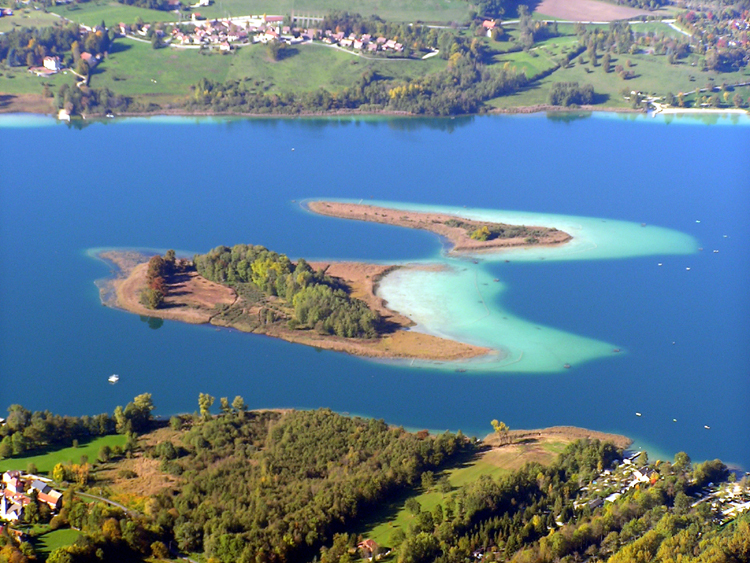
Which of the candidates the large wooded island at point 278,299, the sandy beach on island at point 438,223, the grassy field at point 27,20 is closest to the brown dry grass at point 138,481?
the large wooded island at point 278,299

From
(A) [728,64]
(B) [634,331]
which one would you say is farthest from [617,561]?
(A) [728,64]

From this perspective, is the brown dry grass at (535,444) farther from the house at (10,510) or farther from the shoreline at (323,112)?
the shoreline at (323,112)

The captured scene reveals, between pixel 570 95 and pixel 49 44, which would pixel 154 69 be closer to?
pixel 49 44

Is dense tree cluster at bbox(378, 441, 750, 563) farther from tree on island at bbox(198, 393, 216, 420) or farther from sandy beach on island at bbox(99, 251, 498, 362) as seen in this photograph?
sandy beach on island at bbox(99, 251, 498, 362)

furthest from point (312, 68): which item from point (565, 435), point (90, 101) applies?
point (565, 435)

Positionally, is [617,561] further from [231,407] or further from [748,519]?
[231,407]

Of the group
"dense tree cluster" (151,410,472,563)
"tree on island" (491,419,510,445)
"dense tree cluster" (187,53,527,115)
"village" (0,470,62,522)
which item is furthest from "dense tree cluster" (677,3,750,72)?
"village" (0,470,62,522)

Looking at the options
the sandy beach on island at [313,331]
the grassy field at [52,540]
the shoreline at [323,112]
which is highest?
the shoreline at [323,112]
